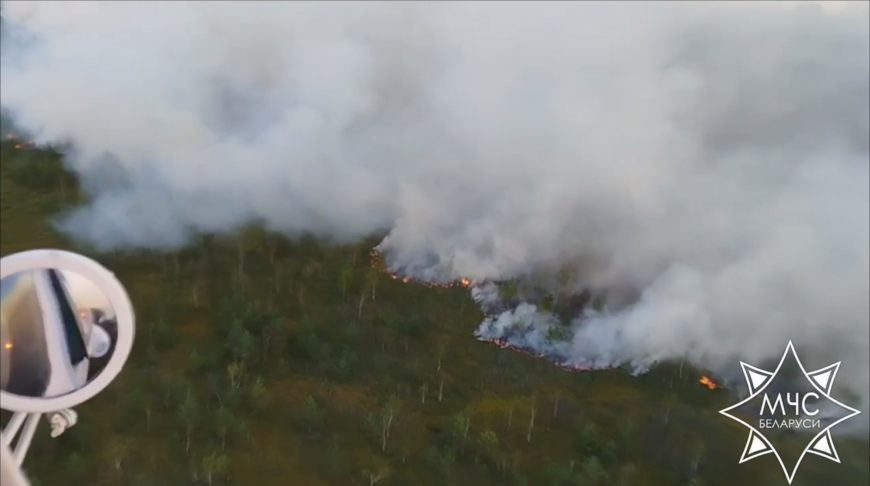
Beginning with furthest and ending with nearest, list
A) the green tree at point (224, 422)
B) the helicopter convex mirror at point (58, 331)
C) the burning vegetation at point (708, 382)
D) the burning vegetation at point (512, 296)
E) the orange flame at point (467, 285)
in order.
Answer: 1. the burning vegetation at point (512, 296)
2. the orange flame at point (467, 285)
3. the burning vegetation at point (708, 382)
4. the green tree at point (224, 422)
5. the helicopter convex mirror at point (58, 331)

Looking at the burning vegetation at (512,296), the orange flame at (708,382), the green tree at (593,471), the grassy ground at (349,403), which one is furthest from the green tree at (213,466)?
the orange flame at (708,382)

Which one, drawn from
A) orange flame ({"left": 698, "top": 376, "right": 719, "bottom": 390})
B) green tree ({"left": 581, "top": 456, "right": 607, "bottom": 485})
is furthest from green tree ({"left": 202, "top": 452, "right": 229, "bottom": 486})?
orange flame ({"left": 698, "top": 376, "right": 719, "bottom": 390})

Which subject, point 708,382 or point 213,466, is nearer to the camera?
point 213,466

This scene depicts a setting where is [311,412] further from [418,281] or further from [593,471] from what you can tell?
[593,471]

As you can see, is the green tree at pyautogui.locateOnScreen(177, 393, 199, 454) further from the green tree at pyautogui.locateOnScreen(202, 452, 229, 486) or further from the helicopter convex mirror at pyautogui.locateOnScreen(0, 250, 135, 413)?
the helicopter convex mirror at pyautogui.locateOnScreen(0, 250, 135, 413)

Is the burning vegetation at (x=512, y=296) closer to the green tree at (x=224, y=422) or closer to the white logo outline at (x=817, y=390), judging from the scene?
the white logo outline at (x=817, y=390)

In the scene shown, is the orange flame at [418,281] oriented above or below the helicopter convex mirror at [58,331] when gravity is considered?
above

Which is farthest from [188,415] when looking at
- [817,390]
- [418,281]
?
[817,390]
